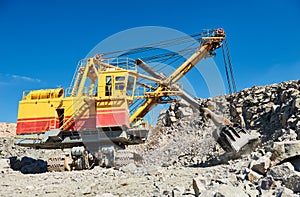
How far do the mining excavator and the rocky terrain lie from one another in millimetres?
962

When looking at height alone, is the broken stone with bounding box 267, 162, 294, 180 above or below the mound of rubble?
below

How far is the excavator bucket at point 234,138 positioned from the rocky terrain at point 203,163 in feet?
0.90

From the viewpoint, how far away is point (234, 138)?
9617mm

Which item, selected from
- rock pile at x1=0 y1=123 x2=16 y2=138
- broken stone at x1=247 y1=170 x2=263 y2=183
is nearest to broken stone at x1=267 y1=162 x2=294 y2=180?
broken stone at x1=247 y1=170 x2=263 y2=183

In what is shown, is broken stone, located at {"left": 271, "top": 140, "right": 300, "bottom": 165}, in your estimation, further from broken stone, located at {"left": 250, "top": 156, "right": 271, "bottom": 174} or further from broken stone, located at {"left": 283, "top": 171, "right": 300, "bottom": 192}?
broken stone, located at {"left": 283, "top": 171, "right": 300, "bottom": 192}

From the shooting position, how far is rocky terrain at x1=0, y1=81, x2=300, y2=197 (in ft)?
17.0

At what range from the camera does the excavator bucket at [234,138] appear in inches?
372

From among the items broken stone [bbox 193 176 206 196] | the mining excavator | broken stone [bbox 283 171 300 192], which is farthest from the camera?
the mining excavator

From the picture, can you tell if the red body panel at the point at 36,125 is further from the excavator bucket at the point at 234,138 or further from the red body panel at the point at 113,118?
the excavator bucket at the point at 234,138

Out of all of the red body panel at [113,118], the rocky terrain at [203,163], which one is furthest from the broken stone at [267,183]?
the red body panel at [113,118]

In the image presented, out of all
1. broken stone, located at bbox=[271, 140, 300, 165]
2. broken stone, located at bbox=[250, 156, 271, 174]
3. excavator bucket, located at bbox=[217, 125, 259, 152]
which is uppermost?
excavator bucket, located at bbox=[217, 125, 259, 152]

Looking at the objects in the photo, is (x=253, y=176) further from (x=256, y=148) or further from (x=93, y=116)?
(x=93, y=116)

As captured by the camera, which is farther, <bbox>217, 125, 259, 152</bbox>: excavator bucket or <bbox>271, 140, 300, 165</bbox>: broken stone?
<bbox>217, 125, 259, 152</bbox>: excavator bucket

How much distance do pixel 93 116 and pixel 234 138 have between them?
16.7ft
